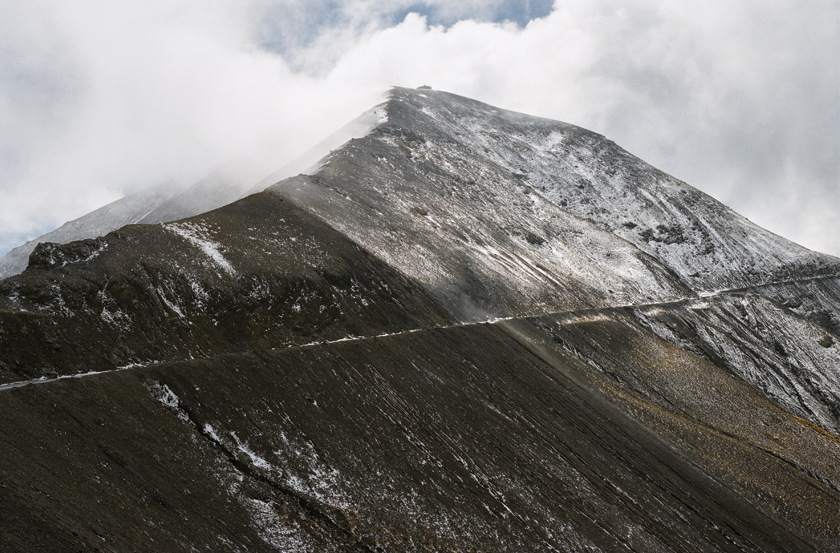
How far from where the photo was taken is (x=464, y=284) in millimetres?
36469

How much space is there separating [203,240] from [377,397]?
1179cm

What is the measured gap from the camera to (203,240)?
85.9 ft

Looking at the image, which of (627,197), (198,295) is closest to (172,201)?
(198,295)

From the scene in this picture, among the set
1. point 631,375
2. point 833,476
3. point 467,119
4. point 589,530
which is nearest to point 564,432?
point 589,530

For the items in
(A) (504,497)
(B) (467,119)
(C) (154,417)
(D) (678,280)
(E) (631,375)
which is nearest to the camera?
(C) (154,417)

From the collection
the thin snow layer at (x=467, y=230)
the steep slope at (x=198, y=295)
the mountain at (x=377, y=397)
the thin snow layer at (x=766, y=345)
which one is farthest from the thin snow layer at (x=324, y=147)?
the thin snow layer at (x=766, y=345)

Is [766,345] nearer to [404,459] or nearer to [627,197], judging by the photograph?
[627,197]

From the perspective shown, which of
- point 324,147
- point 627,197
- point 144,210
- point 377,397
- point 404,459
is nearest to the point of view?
point 404,459

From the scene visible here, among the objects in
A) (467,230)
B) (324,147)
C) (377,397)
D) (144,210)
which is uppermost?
(324,147)

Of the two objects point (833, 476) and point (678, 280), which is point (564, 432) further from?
point (678, 280)

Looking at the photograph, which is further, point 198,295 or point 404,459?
point 198,295

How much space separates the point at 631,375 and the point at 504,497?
709 inches

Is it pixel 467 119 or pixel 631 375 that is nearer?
pixel 631 375

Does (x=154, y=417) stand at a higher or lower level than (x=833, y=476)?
lower
